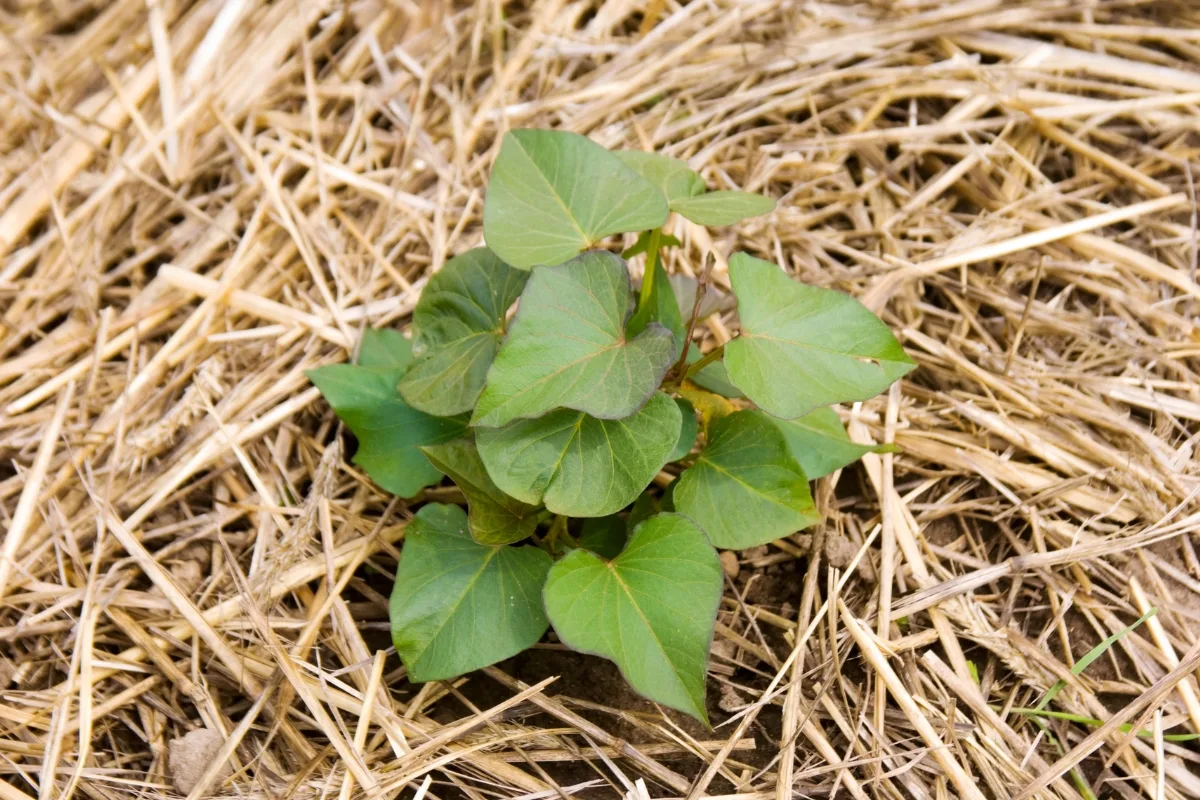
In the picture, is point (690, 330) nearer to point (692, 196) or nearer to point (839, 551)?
point (692, 196)

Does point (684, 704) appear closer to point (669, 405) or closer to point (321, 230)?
point (669, 405)

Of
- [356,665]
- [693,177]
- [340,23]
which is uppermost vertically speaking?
[340,23]

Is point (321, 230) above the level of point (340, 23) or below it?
below

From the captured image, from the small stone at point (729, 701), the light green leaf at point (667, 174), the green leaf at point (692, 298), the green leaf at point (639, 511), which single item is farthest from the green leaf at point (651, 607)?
the light green leaf at point (667, 174)

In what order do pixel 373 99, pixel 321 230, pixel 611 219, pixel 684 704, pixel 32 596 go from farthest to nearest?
pixel 373 99 → pixel 321 230 → pixel 32 596 → pixel 611 219 → pixel 684 704

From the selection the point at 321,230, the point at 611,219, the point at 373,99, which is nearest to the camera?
the point at 611,219

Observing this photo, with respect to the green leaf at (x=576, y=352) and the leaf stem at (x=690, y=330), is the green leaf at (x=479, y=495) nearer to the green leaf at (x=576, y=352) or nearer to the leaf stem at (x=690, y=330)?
the green leaf at (x=576, y=352)

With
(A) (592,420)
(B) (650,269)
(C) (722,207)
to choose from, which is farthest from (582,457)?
(C) (722,207)

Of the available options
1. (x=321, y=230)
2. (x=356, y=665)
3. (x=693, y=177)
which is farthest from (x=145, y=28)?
(x=356, y=665)

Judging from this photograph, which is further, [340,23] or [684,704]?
[340,23]
